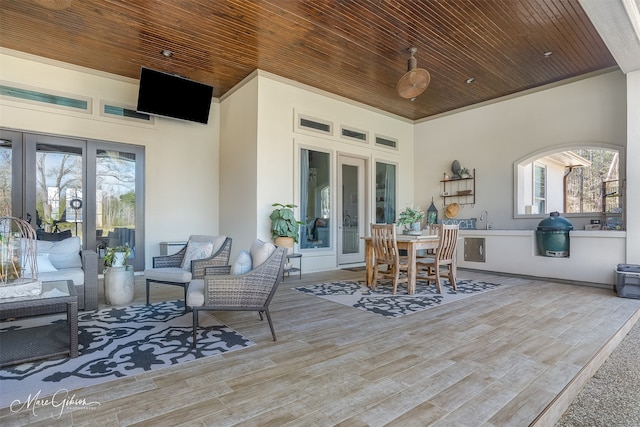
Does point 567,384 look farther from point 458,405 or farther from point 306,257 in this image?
point 306,257

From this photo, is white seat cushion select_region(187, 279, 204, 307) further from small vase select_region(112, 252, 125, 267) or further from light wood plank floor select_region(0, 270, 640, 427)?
small vase select_region(112, 252, 125, 267)

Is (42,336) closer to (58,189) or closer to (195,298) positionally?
(195,298)

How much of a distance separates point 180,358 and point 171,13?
4.05 meters

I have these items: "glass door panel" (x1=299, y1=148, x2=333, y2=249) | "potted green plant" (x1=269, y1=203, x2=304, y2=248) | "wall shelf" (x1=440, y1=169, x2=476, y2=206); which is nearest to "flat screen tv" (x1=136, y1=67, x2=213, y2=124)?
"glass door panel" (x1=299, y1=148, x2=333, y2=249)

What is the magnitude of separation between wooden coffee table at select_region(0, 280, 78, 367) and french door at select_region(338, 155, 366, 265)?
5017 millimetres

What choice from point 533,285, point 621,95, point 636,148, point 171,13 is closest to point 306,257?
point 533,285

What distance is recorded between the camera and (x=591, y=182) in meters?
6.88

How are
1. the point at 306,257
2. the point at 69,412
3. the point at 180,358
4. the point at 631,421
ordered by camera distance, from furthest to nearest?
the point at 306,257, the point at 180,358, the point at 631,421, the point at 69,412

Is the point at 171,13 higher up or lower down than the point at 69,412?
higher up

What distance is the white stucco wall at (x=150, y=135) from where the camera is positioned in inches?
208

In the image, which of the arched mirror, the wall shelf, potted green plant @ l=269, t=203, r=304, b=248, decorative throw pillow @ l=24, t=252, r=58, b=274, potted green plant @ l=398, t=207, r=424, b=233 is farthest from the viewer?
the wall shelf

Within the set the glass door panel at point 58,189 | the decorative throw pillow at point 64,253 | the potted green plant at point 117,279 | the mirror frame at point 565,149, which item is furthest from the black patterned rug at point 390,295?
the glass door panel at point 58,189

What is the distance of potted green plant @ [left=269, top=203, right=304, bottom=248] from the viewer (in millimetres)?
5703

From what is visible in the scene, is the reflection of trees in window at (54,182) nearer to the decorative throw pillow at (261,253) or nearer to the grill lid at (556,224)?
the decorative throw pillow at (261,253)
